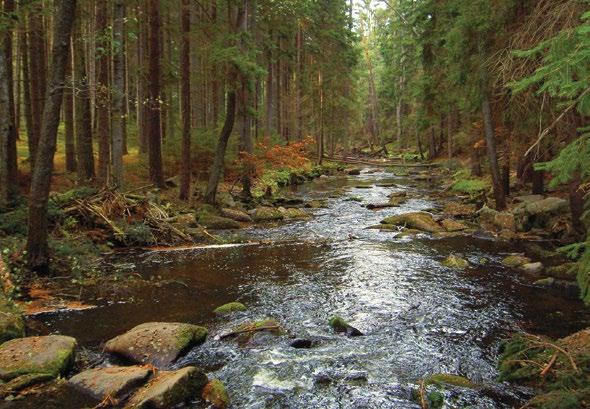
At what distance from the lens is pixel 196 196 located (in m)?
17.7

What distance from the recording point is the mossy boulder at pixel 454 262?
10641mm

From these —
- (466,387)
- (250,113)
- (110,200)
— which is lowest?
(466,387)

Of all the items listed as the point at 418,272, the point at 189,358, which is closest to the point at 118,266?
the point at 189,358

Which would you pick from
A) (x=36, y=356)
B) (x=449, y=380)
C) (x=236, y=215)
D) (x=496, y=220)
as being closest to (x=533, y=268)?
(x=496, y=220)

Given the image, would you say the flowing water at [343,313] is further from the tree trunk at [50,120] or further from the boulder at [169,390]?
the tree trunk at [50,120]

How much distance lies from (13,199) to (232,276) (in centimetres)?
588

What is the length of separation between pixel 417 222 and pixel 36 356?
1189cm

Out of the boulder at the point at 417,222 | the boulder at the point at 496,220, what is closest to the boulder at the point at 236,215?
the boulder at the point at 417,222

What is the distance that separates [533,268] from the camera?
33.2 ft

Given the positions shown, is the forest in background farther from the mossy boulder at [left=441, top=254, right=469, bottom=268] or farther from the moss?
the moss

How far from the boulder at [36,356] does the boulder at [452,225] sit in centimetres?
1169

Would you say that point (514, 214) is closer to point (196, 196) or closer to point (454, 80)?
point (454, 80)

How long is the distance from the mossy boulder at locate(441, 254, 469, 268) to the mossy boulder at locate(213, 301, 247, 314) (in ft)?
17.1

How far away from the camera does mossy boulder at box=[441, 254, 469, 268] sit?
10641 mm
